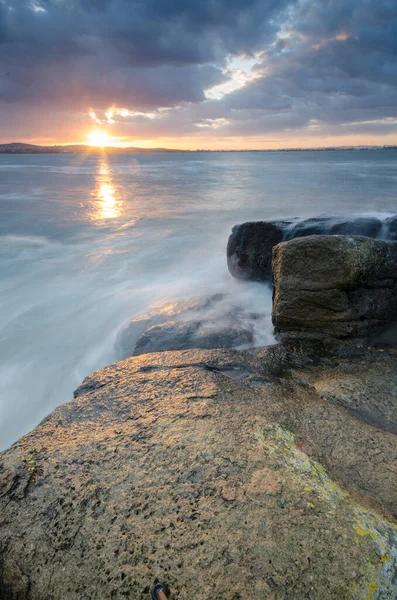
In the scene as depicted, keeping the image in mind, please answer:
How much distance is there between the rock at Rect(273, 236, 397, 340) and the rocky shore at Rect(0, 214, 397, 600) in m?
0.74

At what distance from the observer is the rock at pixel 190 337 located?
4316 millimetres

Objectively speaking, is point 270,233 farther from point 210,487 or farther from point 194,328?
point 210,487

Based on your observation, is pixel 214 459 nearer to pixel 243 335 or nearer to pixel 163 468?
pixel 163 468

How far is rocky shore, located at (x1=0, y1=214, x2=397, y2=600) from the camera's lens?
54.6 inches

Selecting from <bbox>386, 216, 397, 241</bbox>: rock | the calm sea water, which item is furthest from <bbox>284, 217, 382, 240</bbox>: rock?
the calm sea water

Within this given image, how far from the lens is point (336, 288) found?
3.81m

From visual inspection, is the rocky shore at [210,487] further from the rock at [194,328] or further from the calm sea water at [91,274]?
the calm sea water at [91,274]

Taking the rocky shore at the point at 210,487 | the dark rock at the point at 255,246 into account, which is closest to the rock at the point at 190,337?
the rocky shore at the point at 210,487

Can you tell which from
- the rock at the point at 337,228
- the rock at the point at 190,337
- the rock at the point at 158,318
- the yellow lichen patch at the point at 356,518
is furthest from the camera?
the rock at the point at 337,228

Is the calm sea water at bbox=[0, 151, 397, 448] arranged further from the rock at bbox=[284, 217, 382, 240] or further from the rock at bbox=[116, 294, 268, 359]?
the rock at bbox=[284, 217, 382, 240]

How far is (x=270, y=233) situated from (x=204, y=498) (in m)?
5.42

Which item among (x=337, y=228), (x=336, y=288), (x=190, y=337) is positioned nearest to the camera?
(x=336, y=288)

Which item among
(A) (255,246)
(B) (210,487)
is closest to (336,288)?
(B) (210,487)

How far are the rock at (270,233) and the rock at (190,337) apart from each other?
86.2 inches
